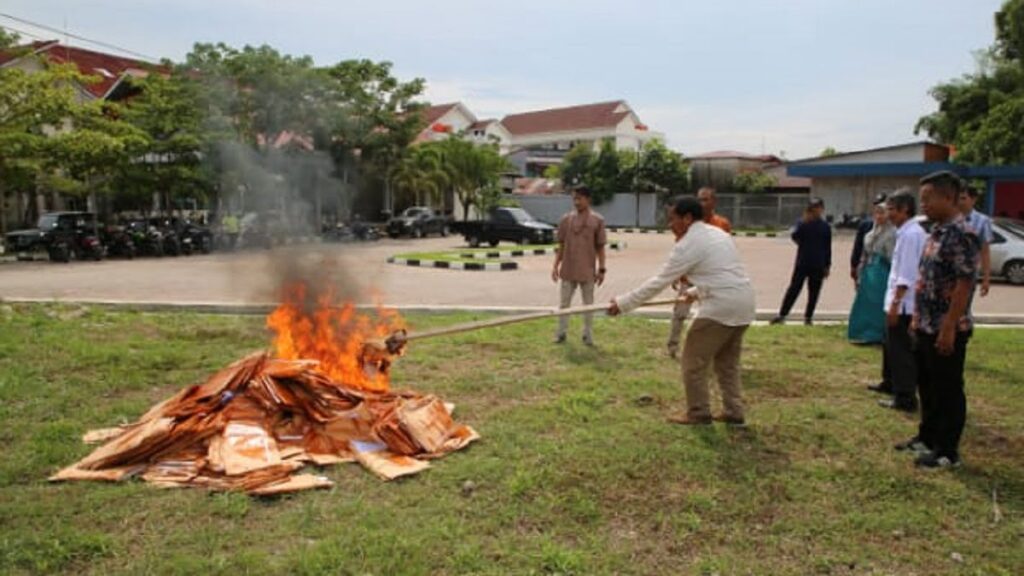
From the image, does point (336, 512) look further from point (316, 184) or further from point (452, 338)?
point (316, 184)

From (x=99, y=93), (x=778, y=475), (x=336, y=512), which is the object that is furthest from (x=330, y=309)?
(x=99, y=93)

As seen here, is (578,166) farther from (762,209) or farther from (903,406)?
(903,406)

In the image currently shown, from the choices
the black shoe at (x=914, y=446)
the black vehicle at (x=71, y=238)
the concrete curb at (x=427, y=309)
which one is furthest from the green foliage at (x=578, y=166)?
the black shoe at (x=914, y=446)

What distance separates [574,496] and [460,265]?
14.0 metres

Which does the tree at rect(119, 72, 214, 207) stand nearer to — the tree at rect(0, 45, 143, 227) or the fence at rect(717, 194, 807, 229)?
the tree at rect(0, 45, 143, 227)

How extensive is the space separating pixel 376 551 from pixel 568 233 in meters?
5.06

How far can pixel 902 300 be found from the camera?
214 inches

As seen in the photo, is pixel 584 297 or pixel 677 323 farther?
pixel 584 297

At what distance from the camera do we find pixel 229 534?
354 cm

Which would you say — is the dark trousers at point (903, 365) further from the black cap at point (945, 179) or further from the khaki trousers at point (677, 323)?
the khaki trousers at point (677, 323)

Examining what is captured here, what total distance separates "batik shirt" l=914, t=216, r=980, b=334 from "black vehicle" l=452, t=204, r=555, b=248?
22655mm

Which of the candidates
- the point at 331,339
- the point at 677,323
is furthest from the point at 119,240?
the point at 677,323

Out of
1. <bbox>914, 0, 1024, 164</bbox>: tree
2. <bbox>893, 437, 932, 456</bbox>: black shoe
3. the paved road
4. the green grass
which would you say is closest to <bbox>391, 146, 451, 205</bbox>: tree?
the paved road

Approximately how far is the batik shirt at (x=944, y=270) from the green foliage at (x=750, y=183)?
4063 centimetres
